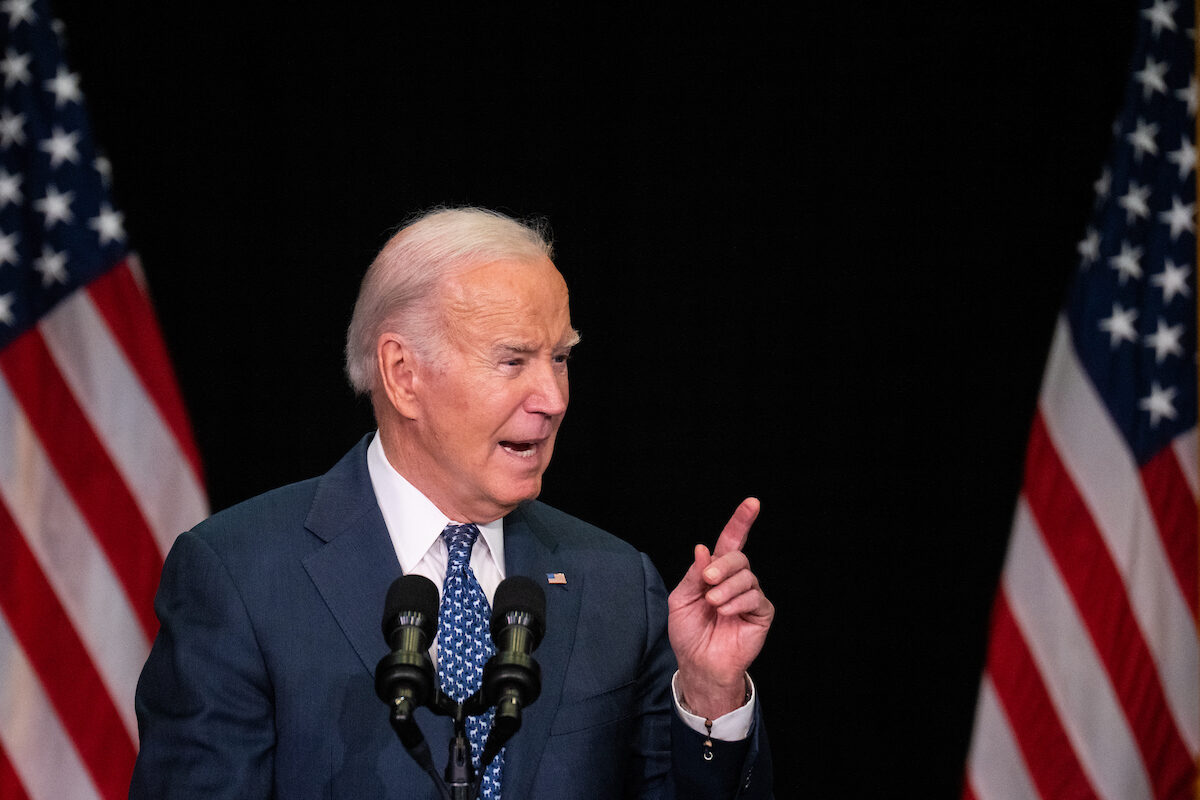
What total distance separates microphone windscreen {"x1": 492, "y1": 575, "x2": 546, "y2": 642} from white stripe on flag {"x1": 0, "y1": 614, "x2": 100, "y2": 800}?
1.88m

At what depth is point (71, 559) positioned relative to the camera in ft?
9.52

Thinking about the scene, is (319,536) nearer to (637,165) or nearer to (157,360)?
(157,360)

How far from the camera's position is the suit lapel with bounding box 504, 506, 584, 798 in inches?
73.5

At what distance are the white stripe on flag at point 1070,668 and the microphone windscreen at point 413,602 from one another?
2125mm

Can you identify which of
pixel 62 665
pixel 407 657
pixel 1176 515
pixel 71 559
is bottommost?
pixel 1176 515

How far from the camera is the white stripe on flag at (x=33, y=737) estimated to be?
A: 9.30 ft

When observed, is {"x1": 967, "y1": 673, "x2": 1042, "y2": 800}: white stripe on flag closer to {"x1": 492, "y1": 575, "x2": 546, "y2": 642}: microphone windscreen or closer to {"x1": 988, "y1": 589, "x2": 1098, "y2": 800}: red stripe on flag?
{"x1": 988, "y1": 589, "x2": 1098, "y2": 800}: red stripe on flag

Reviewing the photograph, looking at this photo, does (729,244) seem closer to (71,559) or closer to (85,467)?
(85,467)

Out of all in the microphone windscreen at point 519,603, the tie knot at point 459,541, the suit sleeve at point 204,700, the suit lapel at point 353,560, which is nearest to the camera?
the microphone windscreen at point 519,603

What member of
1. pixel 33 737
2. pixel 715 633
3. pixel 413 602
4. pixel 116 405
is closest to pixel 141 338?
pixel 116 405

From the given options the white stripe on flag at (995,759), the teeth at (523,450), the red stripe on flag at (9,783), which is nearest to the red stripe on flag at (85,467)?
the red stripe on flag at (9,783)

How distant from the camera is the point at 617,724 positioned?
200cm

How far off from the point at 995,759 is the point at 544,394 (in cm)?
182

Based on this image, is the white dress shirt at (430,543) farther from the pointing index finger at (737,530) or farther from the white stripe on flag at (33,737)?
the white stripe on flag at (33,737)
